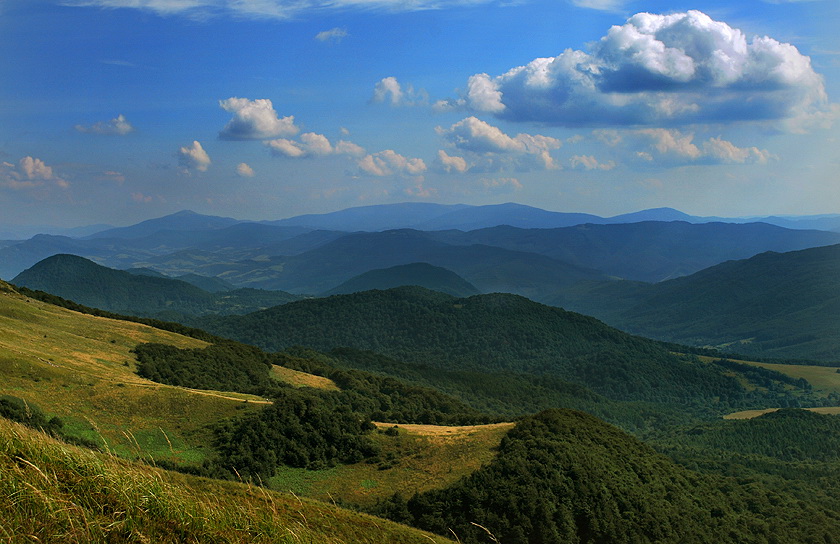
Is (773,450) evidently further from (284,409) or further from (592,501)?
(284,409)

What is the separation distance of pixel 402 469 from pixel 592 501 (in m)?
→ 18.9

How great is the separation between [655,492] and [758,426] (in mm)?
104670

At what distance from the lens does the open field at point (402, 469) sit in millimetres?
52781

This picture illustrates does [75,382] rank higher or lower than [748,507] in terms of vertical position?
higher

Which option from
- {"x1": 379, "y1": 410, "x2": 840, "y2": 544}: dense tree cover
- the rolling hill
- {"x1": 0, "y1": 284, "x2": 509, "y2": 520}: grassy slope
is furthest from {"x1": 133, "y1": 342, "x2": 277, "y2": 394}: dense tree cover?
{"x1": 379, "y1": 410, "x2": 840, "y2": 544}: dense tree cover

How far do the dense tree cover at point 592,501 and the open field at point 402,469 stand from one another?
2.61 metres

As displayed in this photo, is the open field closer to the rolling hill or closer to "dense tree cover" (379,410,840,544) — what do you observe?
the rolling hill

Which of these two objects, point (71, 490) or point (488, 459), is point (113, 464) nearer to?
point (71, 490)

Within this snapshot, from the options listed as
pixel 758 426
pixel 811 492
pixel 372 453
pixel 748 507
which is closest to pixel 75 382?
pixel 372 453

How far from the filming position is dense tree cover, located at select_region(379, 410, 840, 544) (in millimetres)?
48000

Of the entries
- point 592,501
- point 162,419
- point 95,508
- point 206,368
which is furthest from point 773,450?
point 95,508

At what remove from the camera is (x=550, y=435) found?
64250mm

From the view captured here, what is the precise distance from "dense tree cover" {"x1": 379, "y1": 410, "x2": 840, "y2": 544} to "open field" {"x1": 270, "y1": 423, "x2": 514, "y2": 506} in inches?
103

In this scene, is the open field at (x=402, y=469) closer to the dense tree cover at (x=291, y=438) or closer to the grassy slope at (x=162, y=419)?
the grassy slope at (x=162, y=419)
